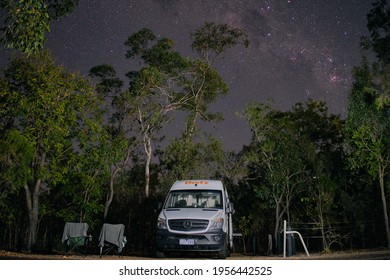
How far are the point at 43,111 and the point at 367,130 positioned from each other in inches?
481

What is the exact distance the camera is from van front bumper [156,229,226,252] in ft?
32.4

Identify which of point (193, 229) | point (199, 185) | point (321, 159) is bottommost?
point (193, 229)

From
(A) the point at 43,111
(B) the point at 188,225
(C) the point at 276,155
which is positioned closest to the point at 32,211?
(A) the point at 43,111

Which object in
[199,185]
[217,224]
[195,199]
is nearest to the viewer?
[217,224]

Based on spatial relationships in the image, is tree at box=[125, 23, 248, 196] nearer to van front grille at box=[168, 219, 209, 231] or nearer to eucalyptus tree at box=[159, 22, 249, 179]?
eucalyptus tree at box=[159, 22, 249, 179]

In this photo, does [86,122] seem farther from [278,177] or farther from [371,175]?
[371,175]

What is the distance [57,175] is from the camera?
18.0 m

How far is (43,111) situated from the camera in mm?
17891

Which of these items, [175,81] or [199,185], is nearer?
[199,185]

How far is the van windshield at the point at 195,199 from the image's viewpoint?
36.0 ft

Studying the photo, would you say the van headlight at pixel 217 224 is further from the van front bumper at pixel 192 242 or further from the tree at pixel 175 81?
the tree at pixel 175 81

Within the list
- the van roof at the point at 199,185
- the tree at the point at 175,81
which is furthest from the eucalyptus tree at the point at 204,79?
the van roof at the point at 199,185

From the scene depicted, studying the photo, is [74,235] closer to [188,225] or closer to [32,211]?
[188,225]
